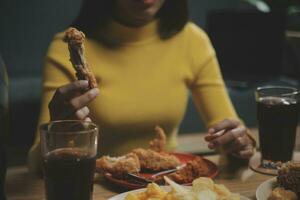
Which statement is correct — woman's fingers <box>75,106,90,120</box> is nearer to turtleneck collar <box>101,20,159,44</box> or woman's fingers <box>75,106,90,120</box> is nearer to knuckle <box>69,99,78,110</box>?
knuckle <box>69,99,78,110</box>

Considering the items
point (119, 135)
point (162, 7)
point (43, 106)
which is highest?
point (162, 7)

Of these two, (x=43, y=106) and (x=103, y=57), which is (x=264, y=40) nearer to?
(x=103, y=57)

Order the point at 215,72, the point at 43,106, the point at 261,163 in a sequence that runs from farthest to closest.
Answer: the point at 215,72
the point at 43,106
the point at 261,163

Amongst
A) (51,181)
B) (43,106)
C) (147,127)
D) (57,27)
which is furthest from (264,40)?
(51,181)

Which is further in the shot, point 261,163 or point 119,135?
point 119,135

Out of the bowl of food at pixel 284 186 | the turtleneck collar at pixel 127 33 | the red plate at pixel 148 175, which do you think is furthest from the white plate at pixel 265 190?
the turtleneck collar at pixel 127 33

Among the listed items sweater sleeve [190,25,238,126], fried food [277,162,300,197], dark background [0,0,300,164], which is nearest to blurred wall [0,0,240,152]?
dark background [0,0,300,164]

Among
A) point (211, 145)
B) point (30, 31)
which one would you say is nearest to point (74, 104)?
point (211, 145)

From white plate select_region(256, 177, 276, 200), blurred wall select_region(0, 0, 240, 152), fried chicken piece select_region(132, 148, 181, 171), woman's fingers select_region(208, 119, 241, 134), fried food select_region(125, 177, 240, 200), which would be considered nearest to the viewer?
fried food select_region(125, 177, 240, 200)
